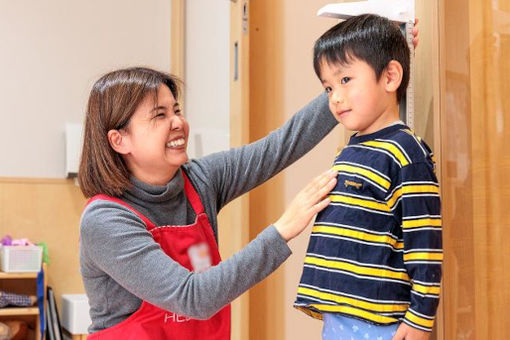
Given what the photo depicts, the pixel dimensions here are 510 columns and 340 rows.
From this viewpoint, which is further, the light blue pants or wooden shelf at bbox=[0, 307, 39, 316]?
wooden shelf at bbox=[0, 307, 39, 316]

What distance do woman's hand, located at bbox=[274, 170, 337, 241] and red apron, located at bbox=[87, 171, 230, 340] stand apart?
268mm

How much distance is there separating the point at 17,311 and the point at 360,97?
2572mm

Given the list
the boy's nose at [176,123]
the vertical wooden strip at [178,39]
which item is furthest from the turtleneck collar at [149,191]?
the vertical wooden strip at [178,39]

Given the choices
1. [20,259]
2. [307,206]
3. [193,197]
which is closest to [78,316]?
[20,259]

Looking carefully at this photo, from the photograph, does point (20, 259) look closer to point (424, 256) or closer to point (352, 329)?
point (352, 329)

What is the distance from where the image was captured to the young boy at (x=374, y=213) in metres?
1.14

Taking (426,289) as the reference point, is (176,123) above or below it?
above

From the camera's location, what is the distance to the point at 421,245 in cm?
113

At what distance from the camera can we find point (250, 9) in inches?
96.2

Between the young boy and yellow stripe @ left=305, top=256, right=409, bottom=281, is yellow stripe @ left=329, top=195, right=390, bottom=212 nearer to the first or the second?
the young boy

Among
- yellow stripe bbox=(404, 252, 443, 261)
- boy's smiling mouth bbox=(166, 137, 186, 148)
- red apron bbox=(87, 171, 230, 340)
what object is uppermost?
boy's smiling mouth bbox=(166, 137, 186, 148)

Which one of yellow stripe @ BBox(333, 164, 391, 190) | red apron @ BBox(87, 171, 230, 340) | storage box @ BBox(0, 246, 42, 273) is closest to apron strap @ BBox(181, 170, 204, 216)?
red apron @ BBox(87, 171, 230, 340)

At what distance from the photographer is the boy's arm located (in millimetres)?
1126

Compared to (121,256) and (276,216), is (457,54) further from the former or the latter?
(276,216)
